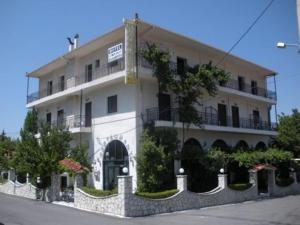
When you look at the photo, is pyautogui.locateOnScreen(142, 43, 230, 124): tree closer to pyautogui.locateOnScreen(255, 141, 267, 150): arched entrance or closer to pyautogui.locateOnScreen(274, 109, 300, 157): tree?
pyautogui.locateOnScreen(255, 141, 267, 150): arched entrance

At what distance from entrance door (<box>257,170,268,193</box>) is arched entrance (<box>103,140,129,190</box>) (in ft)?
39.1

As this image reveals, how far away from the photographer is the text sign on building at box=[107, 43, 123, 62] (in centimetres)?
2434

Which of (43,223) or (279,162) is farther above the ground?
(279,162)

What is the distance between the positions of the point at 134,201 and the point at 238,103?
59.4ft

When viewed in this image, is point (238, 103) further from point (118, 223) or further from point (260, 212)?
point (118, 223)

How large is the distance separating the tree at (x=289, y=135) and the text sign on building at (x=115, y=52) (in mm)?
19843

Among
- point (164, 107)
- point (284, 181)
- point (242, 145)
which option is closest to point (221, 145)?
point (242, 145)

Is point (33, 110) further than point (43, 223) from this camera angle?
Yes

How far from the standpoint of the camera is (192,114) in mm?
25688

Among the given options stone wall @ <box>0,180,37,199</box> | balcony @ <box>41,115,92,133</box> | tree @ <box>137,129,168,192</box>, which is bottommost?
stone wall @ <box>0,180,37,199</box>

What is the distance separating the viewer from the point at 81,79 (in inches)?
1170

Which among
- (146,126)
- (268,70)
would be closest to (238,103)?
(268,70)

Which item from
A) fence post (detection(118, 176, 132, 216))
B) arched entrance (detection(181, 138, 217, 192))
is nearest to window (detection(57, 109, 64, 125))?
arched entrance (detection(181, 138, 217, 192))

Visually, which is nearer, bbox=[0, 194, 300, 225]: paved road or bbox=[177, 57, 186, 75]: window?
bbox=[0, 194, 300, 225]: paved road
